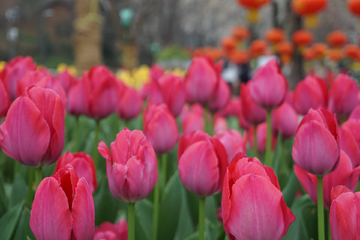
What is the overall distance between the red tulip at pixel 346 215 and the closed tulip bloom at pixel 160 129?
0.39 meters

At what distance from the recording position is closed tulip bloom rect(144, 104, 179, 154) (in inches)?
29.1

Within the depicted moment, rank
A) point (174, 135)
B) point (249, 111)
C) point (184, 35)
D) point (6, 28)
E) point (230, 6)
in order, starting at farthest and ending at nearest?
point (6, 28) → point (184, 35) → point (230, 6) → point (249, 111) → point (174, 135)

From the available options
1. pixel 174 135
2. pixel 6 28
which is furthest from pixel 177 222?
pixel 6 28

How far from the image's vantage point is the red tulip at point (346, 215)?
42 cm

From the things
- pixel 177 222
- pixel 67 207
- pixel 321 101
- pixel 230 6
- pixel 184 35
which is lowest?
pixel 184 35

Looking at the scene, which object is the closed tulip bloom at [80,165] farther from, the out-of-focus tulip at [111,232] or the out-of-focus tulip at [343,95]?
the out-of-focus tulip at [343,95]

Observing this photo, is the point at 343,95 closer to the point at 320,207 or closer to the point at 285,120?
the point at 285,120

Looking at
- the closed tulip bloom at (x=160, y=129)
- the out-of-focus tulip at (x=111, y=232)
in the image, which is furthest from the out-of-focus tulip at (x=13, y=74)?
the out-of-focus tulip at (x=111, y=232)

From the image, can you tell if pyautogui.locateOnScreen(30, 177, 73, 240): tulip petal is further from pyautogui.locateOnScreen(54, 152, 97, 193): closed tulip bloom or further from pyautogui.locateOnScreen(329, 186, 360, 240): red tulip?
pyautogui.locateOnScreen(329, 186, 360, 240): red tulip

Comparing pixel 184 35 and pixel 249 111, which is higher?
pixel 249 111

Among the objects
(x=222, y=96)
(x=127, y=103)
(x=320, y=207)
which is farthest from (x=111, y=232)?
(x=222, y=96)

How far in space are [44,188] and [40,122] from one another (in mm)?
143

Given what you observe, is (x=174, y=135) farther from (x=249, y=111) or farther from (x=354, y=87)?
(x=354, y=87)

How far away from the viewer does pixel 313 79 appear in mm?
912
